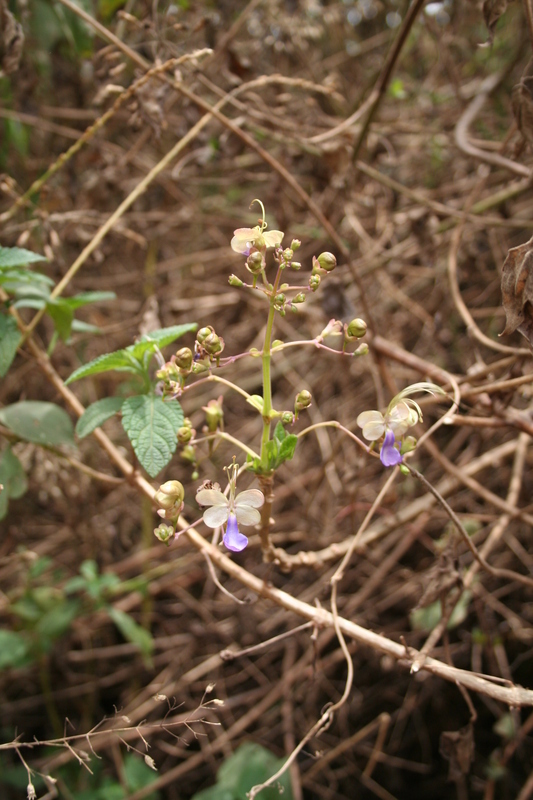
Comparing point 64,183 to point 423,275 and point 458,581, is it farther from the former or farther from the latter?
point 458,581

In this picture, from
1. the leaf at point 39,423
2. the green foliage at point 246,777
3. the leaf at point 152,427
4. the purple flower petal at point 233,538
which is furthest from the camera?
the green foliage at point 246,777

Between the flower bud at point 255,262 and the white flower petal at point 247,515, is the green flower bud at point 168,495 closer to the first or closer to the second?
the white flower petal at point 247,515

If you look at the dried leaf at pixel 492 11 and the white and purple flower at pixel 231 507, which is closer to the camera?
the white and purple flower at pixel 231 507

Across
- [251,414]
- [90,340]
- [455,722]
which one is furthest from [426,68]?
[455,722]

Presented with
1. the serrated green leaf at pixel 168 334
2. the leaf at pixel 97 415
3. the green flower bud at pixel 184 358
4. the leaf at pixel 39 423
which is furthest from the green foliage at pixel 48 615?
the green flower bud at pixel 184 358

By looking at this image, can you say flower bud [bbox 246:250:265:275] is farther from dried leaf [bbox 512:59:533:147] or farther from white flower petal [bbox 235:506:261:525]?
dried leaf [bbox 512:59:533:147]

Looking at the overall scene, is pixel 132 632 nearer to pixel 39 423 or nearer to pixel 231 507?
pixel 39 423
